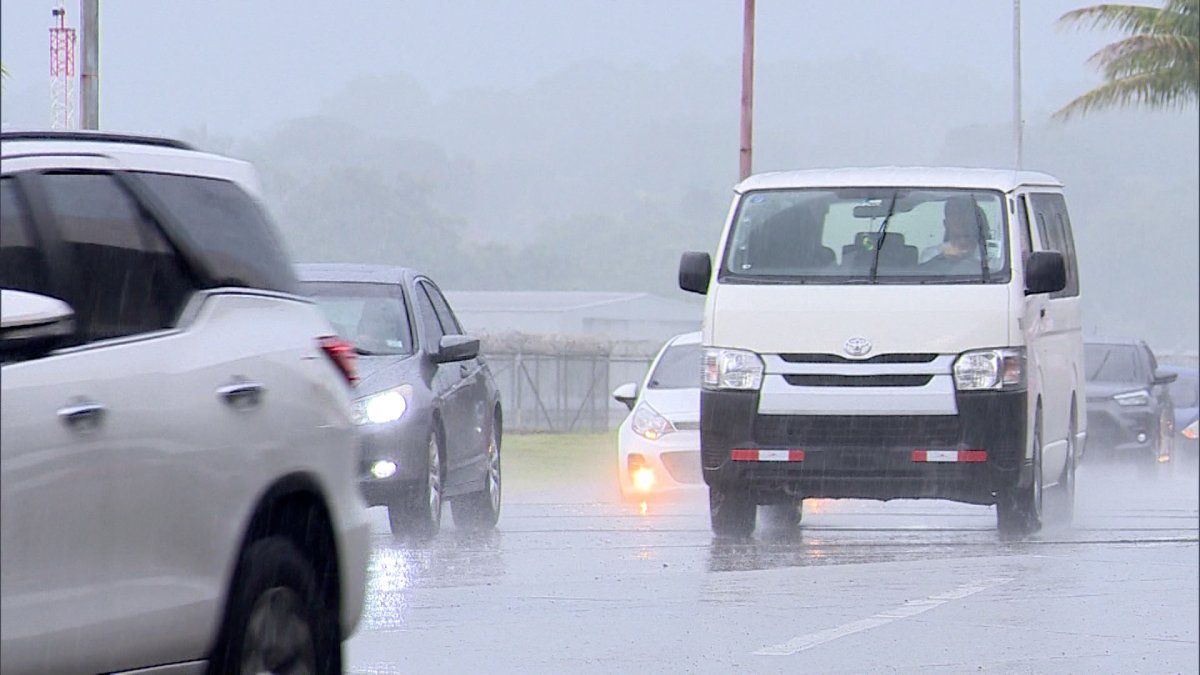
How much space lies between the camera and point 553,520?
17.9 m

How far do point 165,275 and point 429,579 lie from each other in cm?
622

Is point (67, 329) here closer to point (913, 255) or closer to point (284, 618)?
point (284, 618)

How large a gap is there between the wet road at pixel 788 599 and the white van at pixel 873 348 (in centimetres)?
46

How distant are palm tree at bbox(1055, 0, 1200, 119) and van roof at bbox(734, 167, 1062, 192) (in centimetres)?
3352

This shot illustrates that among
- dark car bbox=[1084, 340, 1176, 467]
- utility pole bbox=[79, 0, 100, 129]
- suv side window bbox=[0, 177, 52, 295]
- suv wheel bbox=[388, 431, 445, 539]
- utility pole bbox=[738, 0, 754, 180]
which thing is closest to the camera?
suv side window bbox=[0, 177, 52, 295]

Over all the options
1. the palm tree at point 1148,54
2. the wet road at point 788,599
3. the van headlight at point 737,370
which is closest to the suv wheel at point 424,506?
the wet road at point 788,599

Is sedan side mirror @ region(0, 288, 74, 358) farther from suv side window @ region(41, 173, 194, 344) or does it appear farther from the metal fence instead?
the metal fence

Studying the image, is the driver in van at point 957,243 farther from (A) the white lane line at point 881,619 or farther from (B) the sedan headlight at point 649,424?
(B) the sedan headlight at point 649,424

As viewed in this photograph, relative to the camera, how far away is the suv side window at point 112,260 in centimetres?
617

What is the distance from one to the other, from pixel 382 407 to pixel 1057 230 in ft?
17.9

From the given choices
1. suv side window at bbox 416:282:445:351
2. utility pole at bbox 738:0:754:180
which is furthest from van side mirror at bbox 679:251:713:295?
utility pole at bbox 738:0:754:180

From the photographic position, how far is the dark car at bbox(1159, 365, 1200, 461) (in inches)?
1257

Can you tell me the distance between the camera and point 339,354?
7426mm

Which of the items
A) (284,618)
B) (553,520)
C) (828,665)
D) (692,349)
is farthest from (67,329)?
(692,349)
